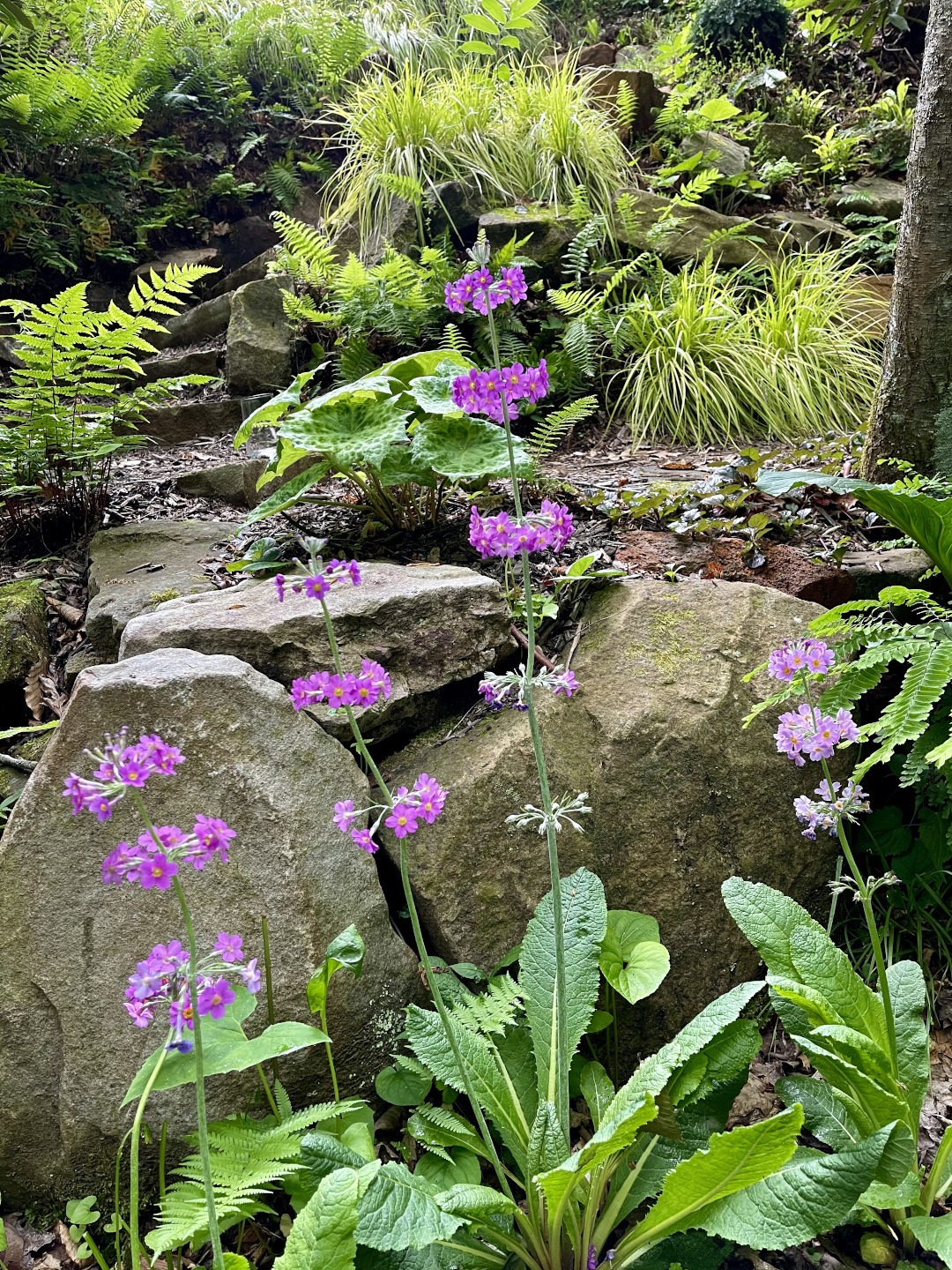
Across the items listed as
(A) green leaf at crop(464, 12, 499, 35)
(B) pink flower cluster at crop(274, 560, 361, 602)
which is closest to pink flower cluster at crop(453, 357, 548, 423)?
(B) pink flower cluster at crop(274, 560, 361, 602)

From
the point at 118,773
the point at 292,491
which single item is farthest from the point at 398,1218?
the point at 292,491

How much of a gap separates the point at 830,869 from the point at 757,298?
3806mm

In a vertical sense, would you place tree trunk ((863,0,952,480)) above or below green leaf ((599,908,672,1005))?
above

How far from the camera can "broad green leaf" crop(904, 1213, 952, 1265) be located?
124cm

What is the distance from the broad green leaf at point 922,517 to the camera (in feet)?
6.54

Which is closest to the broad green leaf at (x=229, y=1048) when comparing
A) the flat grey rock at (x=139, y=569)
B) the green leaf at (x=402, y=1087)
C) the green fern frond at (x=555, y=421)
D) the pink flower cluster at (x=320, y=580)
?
the green leaf at (x=402, y=1087)

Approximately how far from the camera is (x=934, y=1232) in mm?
1273

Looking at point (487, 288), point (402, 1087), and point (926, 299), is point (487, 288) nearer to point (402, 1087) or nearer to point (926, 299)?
point (402, 1087)

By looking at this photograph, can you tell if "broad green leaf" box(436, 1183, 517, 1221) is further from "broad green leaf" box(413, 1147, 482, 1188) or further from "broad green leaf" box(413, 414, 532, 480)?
"broad green leaf" box(413, 414, 532, 480)

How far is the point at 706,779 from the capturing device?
1883 mm

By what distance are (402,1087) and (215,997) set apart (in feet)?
2.35

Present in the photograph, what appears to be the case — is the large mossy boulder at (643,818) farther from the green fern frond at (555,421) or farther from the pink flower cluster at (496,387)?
the green fern frond at (555,421)

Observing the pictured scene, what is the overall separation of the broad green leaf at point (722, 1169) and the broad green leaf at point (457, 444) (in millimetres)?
1367

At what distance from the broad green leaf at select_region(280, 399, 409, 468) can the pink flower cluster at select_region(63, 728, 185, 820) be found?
1.15 m
